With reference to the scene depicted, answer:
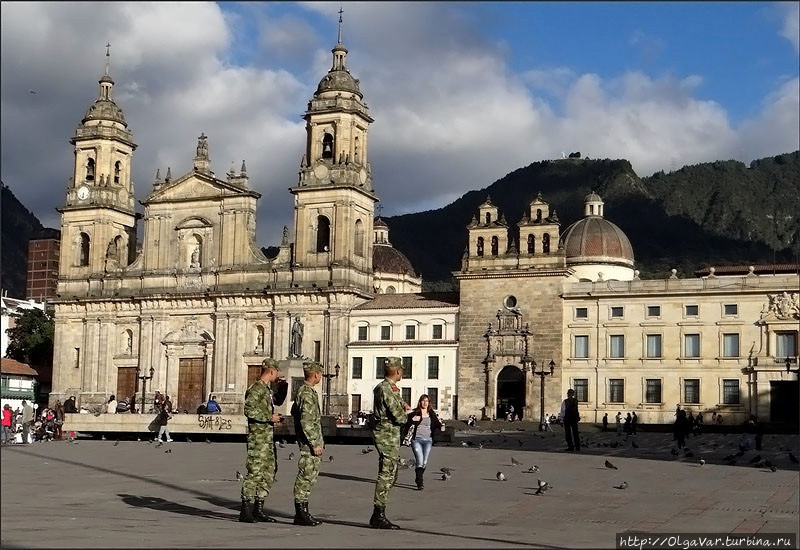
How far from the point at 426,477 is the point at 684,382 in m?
40.9

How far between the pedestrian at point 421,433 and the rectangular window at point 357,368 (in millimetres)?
45148

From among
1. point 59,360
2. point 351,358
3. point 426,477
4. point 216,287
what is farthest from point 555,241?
point 426,477

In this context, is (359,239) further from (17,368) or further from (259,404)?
(259,404)

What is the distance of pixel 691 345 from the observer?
5981 centimetres

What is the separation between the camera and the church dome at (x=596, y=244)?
232 feet

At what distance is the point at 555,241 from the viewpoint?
63.3 m

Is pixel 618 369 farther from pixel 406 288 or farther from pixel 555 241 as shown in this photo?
pixel 406 288

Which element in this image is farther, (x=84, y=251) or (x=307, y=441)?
(x=84, y=251)

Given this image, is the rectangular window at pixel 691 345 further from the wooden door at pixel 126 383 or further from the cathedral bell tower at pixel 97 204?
the cathedral bell tower at pixel 97 204

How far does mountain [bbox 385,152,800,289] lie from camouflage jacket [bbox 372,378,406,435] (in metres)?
125

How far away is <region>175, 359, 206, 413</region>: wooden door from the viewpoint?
7012 centimetres

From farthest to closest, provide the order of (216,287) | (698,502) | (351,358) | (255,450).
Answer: (216,287) → (351,358) → (698,502) → (255,450)

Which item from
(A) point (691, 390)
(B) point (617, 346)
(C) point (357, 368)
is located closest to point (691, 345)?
(A) point (691, 390)

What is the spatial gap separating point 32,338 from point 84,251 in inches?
491
